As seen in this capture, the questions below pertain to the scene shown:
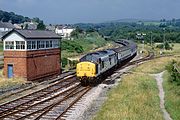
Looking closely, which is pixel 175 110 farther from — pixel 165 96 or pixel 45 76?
pixel 45 76

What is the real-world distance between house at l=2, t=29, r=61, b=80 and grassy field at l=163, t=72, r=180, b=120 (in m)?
13.4

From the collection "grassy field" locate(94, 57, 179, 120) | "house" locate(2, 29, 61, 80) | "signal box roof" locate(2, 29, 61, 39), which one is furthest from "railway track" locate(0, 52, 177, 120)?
"signal box roof" locate(2, 29, 61, 39)

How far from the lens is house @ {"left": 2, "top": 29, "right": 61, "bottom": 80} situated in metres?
→ 36.1

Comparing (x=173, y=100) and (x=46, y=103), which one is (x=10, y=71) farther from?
(x=173, y=100)

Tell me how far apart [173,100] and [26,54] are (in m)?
16.0

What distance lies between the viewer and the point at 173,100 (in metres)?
26.7

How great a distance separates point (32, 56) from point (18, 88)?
600 cm

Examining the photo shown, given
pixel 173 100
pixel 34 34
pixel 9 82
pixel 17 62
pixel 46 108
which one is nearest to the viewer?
pixel 46 108

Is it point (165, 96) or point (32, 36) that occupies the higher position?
point (32, 36)

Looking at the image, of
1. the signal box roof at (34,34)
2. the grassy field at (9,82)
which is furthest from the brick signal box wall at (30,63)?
the signal box roof at (34,34)

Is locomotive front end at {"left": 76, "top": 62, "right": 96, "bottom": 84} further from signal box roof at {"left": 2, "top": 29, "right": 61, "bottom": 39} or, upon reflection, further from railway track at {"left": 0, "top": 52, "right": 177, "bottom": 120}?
signal box roof at {"left": 2, "top": 29, "right": 61, "bottom": 39}

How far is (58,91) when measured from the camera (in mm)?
30891

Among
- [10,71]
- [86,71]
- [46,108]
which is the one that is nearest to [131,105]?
[46,108]

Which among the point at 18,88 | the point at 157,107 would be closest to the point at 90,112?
the point at 157,107
